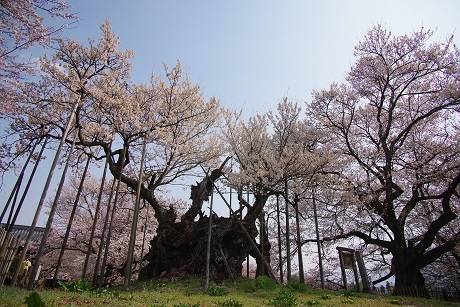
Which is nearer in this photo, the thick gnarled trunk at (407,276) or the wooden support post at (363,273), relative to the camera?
the wooden support post at (363,273)

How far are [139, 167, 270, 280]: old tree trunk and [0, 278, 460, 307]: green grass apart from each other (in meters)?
1.80

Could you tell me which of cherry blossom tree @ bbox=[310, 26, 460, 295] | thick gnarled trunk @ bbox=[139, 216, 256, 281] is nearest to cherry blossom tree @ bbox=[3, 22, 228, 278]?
thick gnarled trunk @ bbox=[139, 216, 256, 281]

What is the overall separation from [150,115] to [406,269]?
17.9 metres

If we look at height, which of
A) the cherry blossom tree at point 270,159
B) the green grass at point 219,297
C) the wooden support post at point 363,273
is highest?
the cherry blossom tree at point 270,159

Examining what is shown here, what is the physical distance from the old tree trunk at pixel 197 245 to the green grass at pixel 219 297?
1795 millimetres

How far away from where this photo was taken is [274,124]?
2142 cm

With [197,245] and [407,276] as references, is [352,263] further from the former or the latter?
[197,245]

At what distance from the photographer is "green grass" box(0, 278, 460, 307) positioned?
856 centimetres

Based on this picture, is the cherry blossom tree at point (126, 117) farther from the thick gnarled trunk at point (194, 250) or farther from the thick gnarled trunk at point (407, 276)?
the thick gnarled trunk at point (407, 276)

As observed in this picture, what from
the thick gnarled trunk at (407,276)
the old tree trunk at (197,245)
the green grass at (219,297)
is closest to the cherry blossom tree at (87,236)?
the old tree trunk at (197,245)

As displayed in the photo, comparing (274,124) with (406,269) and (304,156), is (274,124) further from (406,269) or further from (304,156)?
(406,269)

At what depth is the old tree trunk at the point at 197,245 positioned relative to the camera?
17609 millimetres

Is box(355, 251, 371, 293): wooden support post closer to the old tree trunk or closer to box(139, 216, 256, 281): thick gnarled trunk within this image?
the old tree trunk

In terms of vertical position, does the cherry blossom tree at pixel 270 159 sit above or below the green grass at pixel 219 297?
above
